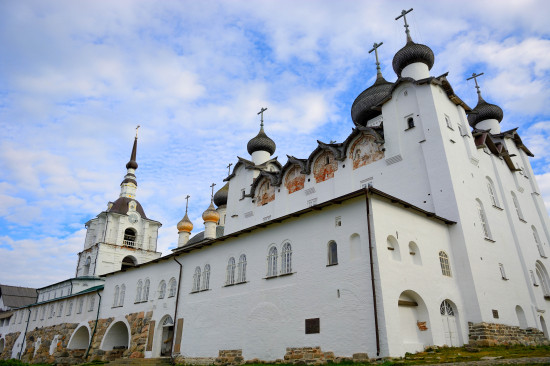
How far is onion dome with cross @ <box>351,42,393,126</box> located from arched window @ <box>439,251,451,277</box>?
9874mm

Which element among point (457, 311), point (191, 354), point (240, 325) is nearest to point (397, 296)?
point (457, 311)

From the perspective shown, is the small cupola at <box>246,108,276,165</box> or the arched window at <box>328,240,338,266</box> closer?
the arched window at <box>328,240,338,266</box>

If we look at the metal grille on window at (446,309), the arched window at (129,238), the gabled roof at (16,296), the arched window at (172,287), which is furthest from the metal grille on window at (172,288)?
the gabled roof at (16,296)

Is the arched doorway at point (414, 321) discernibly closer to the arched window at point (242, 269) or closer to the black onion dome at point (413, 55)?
the arched window at point (242, 269)

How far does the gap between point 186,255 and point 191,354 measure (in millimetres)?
4924

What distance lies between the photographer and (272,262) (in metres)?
16.5

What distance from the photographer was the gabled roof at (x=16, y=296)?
56.6m

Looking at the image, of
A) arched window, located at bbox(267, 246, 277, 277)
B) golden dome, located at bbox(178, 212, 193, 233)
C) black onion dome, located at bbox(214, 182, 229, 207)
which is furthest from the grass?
golden dome, located at bbox(178, 212, 193, 233)

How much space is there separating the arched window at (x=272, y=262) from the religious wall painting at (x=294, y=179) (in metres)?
6.28

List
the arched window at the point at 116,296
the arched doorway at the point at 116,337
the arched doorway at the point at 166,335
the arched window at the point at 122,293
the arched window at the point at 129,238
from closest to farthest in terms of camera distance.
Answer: the arched doorway at the point at 166,335
the arched doorway at the point at 116,337
the arched window at the point at 122,293
the arched window at the point at 116,296
the arched window at the point at 129,238

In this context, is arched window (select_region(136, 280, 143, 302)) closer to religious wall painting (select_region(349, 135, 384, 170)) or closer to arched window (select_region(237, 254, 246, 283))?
arched window (select_region(237, 254, 246, 283))

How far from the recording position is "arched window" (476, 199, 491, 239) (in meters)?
17.8

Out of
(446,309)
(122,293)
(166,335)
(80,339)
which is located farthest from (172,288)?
(446,309)

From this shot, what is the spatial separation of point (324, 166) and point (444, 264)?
318 inches
